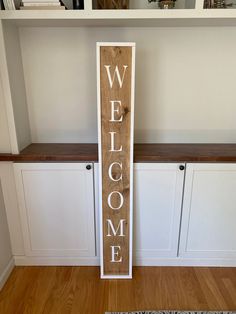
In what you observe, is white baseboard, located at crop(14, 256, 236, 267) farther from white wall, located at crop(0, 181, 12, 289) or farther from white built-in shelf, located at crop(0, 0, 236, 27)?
white built-in shelf, located at crop(0, 0, 236, 27)

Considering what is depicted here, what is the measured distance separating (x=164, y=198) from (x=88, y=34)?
4.29ft

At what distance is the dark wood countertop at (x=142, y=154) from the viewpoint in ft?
5.31

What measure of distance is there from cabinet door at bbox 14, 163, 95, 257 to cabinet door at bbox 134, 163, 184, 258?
34 cm

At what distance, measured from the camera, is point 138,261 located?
1888 mm

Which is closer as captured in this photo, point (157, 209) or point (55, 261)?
point (157, 209)

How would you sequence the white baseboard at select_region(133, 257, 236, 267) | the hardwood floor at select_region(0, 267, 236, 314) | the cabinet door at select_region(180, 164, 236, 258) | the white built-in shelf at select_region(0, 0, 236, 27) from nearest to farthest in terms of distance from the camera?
the white built-in shelf at select_region(0, 0, 236, 27) → the hardwood floor at select_region(0, 267, 236, 314) → the cabinet door at select_region(180, 164, 236, 258) → the white baseboard at select_region(133, 257, 236, 267)

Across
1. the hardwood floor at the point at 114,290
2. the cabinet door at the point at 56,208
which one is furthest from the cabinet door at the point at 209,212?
the cabinet door at the point at 56,208

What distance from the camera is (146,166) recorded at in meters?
1.65

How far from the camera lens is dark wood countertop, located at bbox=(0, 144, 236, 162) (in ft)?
5.31

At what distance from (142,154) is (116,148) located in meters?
0.21

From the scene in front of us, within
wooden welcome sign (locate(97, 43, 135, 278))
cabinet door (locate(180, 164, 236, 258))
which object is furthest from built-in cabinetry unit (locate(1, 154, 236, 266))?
wooden welcome sign (locate(97, 43, 135, 278))

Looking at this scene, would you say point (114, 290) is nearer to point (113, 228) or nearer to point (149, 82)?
point (113, 228)

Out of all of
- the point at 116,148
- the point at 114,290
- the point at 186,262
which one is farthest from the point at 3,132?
the point at 186,262

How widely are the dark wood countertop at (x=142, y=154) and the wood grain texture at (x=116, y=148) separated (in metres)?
0.13
